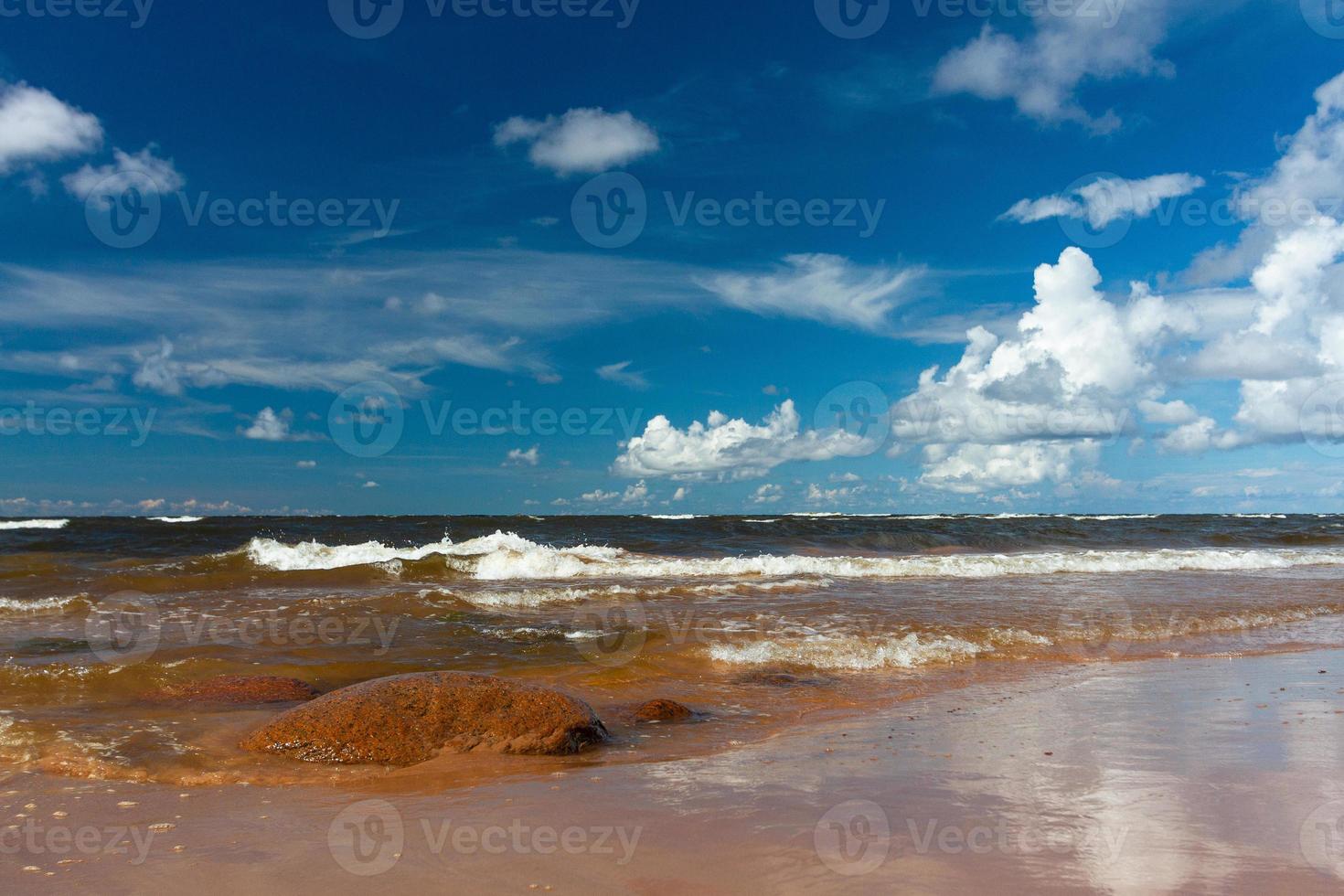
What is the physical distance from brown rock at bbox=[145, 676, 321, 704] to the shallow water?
292 millimetres

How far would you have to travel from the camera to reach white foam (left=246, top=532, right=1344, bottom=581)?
66.8ft

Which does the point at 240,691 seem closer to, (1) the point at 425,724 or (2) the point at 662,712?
(1) the point at 425,724

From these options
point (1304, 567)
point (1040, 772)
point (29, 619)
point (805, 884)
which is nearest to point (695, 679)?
point (1040, 772)

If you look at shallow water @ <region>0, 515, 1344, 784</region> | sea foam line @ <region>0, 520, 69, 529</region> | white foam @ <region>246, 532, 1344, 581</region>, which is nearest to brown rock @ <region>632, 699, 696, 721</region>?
shallow water @ <region>0, 515, 1344, 784</region>

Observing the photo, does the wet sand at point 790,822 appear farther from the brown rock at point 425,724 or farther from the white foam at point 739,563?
the white foam at point 739,563

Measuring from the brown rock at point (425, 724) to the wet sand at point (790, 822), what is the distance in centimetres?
32

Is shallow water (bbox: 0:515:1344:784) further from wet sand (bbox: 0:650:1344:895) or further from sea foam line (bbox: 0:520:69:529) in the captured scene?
sea foam line (bbox: 0:520:69:529)

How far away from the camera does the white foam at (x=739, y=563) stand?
20375mm

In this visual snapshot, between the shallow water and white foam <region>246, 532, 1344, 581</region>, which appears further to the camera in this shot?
white foam <region>246, 532, 1344, 581</region>

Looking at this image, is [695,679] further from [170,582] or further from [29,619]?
[170,582]

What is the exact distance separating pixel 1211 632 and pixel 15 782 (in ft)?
45.4

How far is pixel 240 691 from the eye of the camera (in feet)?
26.0

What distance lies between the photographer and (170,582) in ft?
57.3

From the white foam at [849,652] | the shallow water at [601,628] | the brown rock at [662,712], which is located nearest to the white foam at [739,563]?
the shallow water at [601,628]
